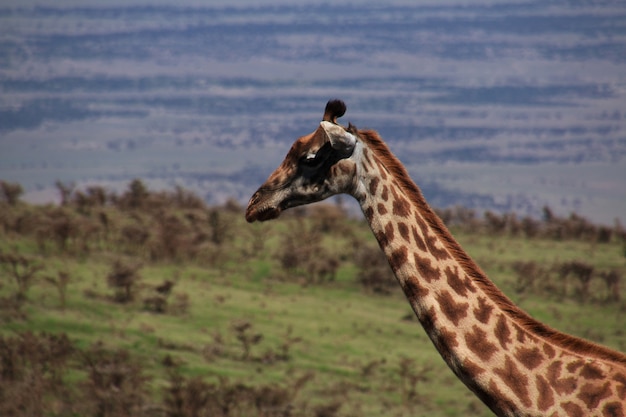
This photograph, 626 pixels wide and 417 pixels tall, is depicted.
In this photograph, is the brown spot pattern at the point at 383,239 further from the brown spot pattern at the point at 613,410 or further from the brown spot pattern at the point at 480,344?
the brown spot pattern at the point at 613,410

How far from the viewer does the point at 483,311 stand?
6.21 metres

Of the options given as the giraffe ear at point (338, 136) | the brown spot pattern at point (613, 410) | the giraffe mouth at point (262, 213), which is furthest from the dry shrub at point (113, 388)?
the brown spot pattern at point (613, 410)

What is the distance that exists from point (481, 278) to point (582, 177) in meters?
112

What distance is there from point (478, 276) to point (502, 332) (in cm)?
38

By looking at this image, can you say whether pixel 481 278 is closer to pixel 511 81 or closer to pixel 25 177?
pixel 25 177

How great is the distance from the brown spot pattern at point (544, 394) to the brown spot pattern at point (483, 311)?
46 centimetres

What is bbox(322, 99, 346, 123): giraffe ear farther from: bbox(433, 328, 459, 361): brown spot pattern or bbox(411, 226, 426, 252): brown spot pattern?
bbox(433, 328, 459, 361): brown spot pattern

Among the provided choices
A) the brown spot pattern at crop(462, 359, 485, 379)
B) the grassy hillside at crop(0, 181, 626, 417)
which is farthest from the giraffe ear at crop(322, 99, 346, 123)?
the grassy hillside at crop(0, 181, 626, 417)

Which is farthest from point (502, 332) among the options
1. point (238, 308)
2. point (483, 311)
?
point (238, 308)

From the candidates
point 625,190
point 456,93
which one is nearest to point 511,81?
point 456,93

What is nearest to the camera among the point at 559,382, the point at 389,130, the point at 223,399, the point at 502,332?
the point at 559,382

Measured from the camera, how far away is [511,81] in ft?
636

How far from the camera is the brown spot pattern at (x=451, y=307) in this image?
20.1ft

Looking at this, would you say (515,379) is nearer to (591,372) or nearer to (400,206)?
(591,372)
